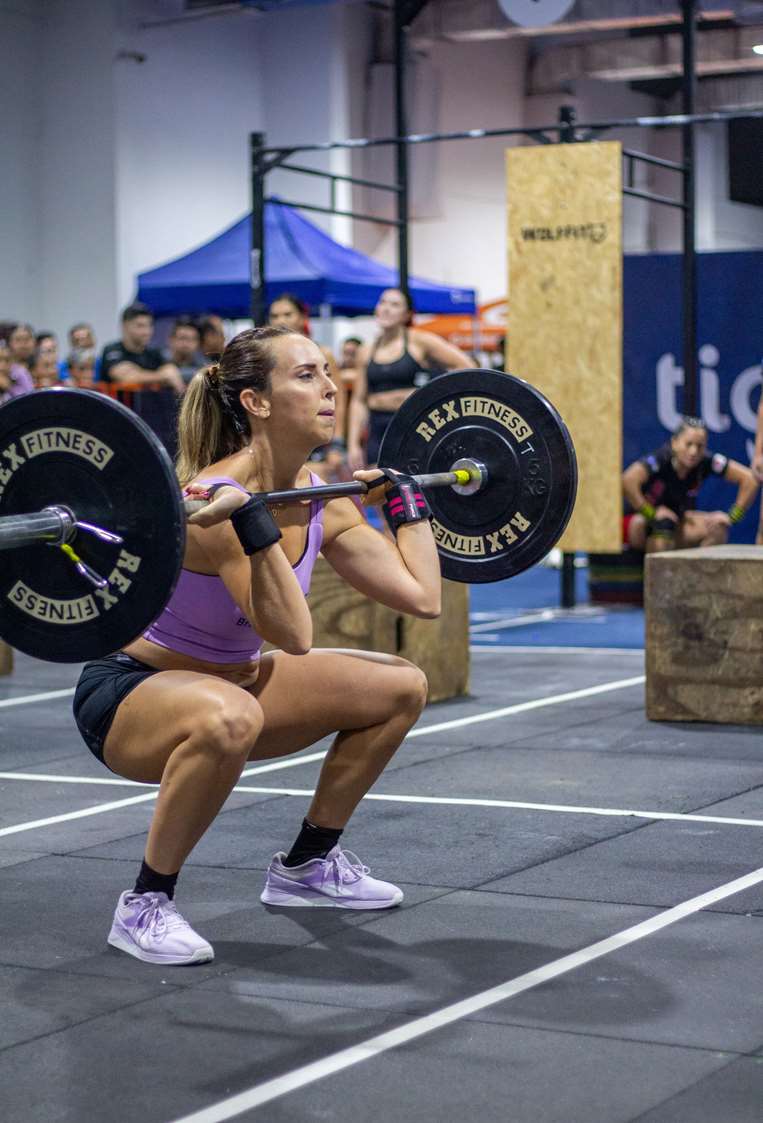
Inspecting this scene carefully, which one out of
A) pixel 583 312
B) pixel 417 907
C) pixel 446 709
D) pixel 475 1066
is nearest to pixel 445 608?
pixel 446 709

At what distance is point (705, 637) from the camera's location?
4918 millimetres

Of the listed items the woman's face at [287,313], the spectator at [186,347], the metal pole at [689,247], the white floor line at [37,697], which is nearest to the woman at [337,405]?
the woman's face at [287,313]

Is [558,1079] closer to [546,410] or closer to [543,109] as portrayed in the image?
[546,410]

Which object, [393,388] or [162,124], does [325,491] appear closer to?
[393,388]

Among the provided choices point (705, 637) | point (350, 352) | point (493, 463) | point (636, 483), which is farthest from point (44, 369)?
point (493, 463)

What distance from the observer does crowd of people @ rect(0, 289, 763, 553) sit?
712 cm

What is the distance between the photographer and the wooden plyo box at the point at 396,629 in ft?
17.5

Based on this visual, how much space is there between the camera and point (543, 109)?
17641 mm

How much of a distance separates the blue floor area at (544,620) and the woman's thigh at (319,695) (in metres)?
3.99

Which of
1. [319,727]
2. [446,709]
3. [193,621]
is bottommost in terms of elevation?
[446,709]

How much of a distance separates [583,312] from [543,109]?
11.4 metres

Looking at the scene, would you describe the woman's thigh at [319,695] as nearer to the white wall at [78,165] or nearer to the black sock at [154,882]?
the black sock at [154,882]

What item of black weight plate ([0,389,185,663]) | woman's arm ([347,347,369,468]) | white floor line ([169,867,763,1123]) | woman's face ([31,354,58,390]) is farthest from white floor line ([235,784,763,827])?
woman's face ([31,354,58,390])

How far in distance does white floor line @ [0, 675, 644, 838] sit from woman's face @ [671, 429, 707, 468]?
176 centimetres
